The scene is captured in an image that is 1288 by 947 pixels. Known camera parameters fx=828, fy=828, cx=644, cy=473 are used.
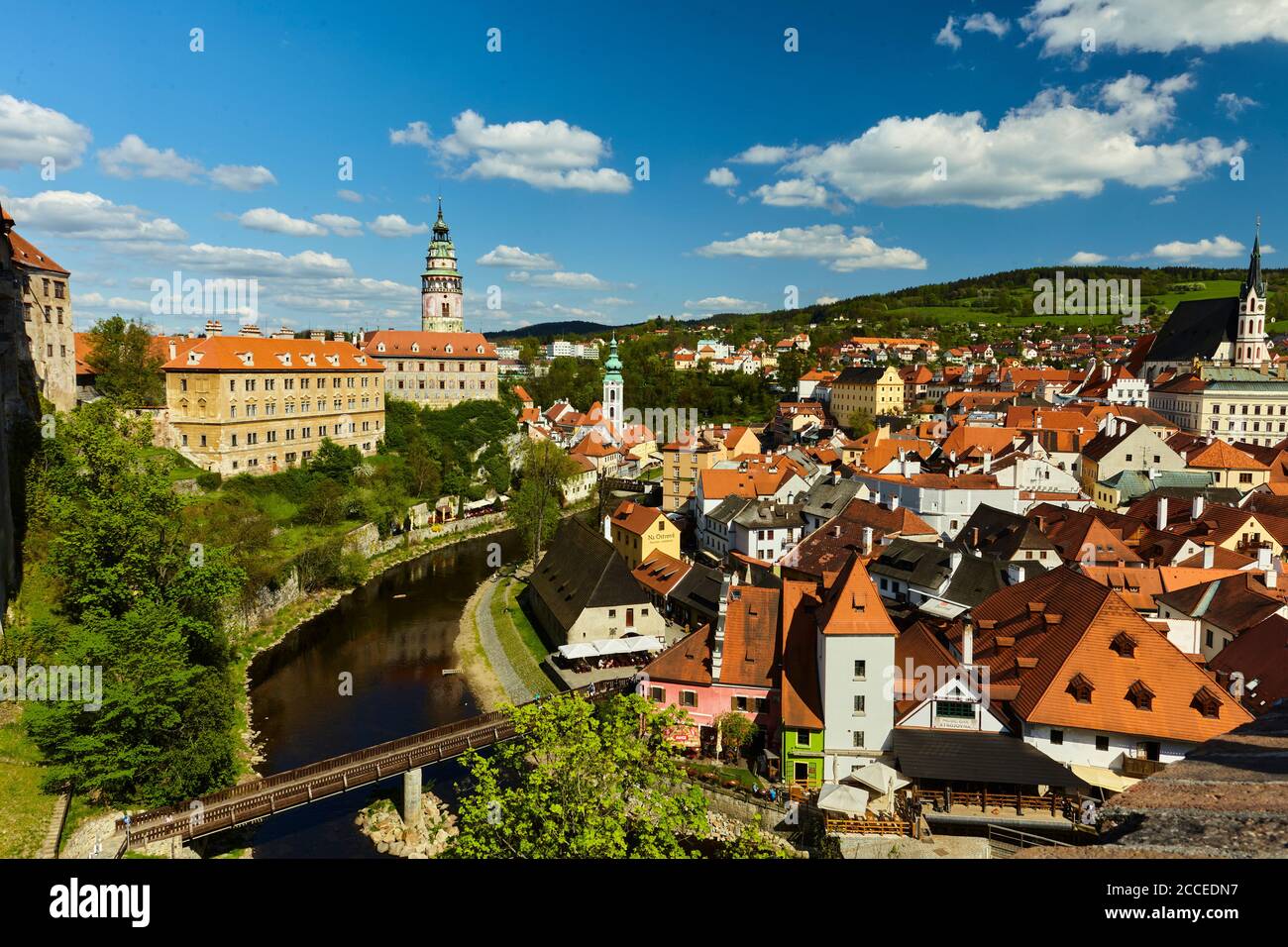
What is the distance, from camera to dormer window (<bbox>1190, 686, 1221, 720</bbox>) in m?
17.0

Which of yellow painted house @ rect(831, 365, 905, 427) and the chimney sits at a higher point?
yellow painted house @ rect(831, 365, 905, 427)

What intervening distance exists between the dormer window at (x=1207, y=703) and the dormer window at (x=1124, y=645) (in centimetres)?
139

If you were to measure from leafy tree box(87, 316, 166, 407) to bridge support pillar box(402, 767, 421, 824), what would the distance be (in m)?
27.5

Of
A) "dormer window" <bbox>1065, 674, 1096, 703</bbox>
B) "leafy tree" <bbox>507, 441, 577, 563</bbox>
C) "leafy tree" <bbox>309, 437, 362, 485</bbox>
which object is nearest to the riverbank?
"leafy tree" <bbox>507, 441, 577, 563</bbox>

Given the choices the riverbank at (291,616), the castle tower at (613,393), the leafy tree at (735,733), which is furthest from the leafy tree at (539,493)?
the leafy tree at (735,733)

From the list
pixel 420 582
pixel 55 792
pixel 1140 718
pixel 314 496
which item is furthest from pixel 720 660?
pixel 314 496

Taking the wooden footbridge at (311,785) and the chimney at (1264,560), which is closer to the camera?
the wooden footbridge at (311,785)

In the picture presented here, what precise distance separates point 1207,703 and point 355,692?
23.2 metres

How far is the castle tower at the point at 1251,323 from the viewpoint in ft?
219

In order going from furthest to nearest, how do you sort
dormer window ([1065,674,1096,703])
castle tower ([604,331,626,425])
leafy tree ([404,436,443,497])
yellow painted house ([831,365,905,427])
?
yellow painted house ([831,365,905,427]), castle tower ([604,331,626,425]), leafy tree ([404,436,443,497]), dormer window ([1065,674,1096,703])

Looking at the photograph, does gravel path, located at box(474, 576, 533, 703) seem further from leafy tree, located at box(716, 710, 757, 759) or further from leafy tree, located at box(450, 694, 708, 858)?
leafy tree, located at box(450, 694, 708, 858)

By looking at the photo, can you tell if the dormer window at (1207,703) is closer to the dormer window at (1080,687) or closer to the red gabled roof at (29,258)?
the dormer window at (1080,687)

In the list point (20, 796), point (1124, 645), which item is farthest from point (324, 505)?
point (1124, 645)
